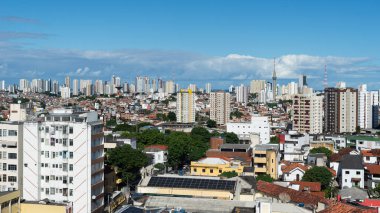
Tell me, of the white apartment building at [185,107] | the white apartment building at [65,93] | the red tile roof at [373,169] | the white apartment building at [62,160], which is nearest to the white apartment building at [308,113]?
the white apartment building at [185,107]

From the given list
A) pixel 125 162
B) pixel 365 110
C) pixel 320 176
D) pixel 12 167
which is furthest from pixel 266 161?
pixel 365 110

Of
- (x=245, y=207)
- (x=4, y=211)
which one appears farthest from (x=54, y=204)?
(x=245, y=207)

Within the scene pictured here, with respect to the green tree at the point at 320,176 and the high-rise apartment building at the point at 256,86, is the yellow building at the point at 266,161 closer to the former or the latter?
the green tree at the point at 320,176

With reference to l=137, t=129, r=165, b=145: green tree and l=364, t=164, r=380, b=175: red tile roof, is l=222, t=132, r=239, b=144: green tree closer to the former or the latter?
l=137, t=129, r=165, b=145: green tree

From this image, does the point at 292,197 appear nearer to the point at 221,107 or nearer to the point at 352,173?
the point at 352,173

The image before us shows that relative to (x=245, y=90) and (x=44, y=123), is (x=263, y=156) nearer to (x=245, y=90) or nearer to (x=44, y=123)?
(x=44, y=123)

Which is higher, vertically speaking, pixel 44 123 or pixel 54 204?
pixel 44 123

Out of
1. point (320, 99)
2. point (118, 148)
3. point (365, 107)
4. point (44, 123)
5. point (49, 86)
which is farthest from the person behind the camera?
point (49, 86)
